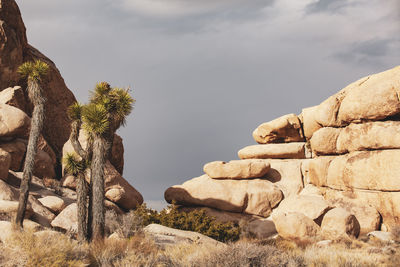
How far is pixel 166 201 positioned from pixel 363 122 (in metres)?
15.8

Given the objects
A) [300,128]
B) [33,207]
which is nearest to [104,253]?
[33,207]

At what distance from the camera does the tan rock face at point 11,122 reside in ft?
86.5

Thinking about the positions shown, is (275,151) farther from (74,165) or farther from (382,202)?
(74,165)

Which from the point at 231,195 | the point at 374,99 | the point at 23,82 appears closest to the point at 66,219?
the point at 231,195

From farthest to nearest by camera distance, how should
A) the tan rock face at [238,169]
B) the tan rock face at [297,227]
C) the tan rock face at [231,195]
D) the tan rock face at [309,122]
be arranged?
the tan rock face at [309,122] → the tan rock face at [238,169] → the tan rock face at [231,195] → the tan rock face at [297,227]

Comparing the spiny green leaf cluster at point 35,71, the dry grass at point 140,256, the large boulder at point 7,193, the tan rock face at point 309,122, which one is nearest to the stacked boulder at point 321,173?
the tan rock face at point 309,122

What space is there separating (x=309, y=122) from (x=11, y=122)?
2244 cm

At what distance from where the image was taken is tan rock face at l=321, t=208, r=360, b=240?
22781 millimetres

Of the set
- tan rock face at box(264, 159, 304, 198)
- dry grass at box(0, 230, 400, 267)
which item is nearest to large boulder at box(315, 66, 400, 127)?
tan rock face at box(264, 159, 304, 198)

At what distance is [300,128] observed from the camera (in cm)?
3459

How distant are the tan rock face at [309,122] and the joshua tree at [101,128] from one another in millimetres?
17685

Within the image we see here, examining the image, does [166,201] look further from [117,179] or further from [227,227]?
[227,227]

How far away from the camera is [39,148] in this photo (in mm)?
30469

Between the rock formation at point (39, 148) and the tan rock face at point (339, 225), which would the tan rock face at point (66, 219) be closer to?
the rock formation at point (39, 148)
